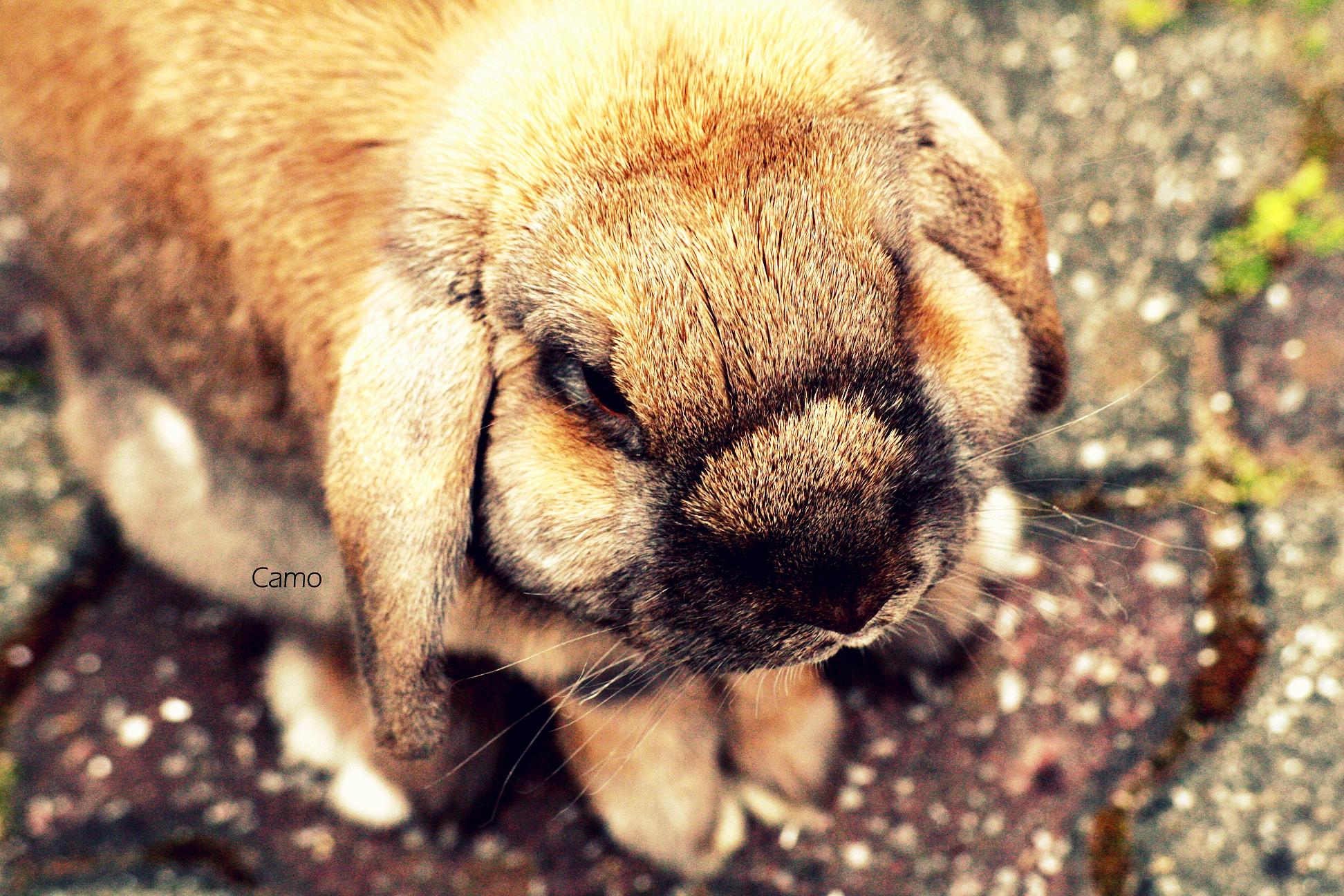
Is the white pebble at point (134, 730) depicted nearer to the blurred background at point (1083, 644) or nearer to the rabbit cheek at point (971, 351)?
the blurred background at point (1083, 644)

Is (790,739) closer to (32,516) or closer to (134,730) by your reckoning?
(134,730)

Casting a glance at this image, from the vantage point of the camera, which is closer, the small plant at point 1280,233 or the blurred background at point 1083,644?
the blurred background at point 1083,644

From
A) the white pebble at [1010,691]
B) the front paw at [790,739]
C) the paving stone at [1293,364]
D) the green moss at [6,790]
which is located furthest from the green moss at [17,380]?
the paving stone at [1293,364]

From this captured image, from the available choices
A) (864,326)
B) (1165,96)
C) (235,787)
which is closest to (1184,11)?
(1165,96)

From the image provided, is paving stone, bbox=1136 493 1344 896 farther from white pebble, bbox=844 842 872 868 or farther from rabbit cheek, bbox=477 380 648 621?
rabbit cheek, bbox=477 380 648 621

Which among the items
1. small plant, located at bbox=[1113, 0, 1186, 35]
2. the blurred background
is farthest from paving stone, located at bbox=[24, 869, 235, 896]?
small plant, located at bbox=[1113, 0, 1186, 35]

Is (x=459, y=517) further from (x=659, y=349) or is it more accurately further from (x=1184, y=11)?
(x=1184, y=11)
